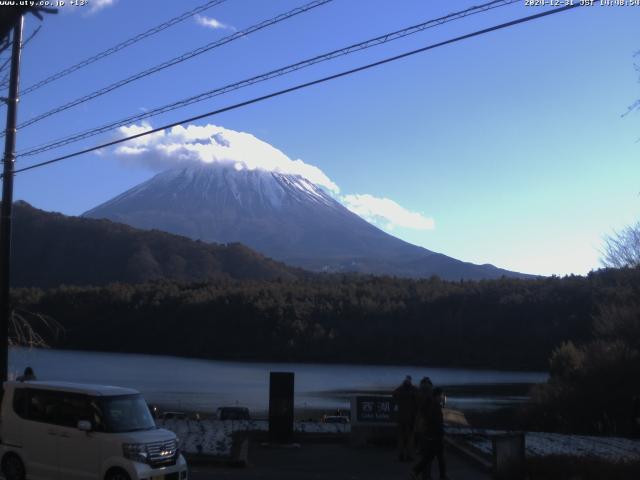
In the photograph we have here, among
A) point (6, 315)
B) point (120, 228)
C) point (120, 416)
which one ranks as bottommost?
point (120, 416)

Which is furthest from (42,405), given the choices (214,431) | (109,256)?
(109,256)

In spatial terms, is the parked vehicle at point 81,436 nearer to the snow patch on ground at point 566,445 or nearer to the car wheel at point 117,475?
the car wheel at point 117,475

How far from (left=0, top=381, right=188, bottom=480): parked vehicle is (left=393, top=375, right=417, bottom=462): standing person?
503 cm

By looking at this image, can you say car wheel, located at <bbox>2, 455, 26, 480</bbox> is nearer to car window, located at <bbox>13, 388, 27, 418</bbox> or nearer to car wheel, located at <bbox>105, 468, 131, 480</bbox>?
car window, located at <bbox>13, 388, 27, 418</bbox>

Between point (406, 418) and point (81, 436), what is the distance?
244 inches

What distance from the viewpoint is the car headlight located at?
1027cm

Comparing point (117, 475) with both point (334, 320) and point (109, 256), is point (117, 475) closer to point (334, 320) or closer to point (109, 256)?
point (334, 320)

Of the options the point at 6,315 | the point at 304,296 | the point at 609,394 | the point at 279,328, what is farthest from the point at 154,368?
the point at 6,315

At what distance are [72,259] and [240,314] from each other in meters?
54.7

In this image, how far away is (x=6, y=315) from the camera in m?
15.2

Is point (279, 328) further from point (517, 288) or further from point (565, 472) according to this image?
point (565, 472)

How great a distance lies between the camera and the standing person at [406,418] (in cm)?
1469

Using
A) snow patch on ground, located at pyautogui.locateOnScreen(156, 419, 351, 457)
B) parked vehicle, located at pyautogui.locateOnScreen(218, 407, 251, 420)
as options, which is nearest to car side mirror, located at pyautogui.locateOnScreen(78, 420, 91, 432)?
snow patch on ground, located at pyautogui.locateOnScreen(156, 419, 351, 457)

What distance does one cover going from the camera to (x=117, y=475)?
10305 mm
